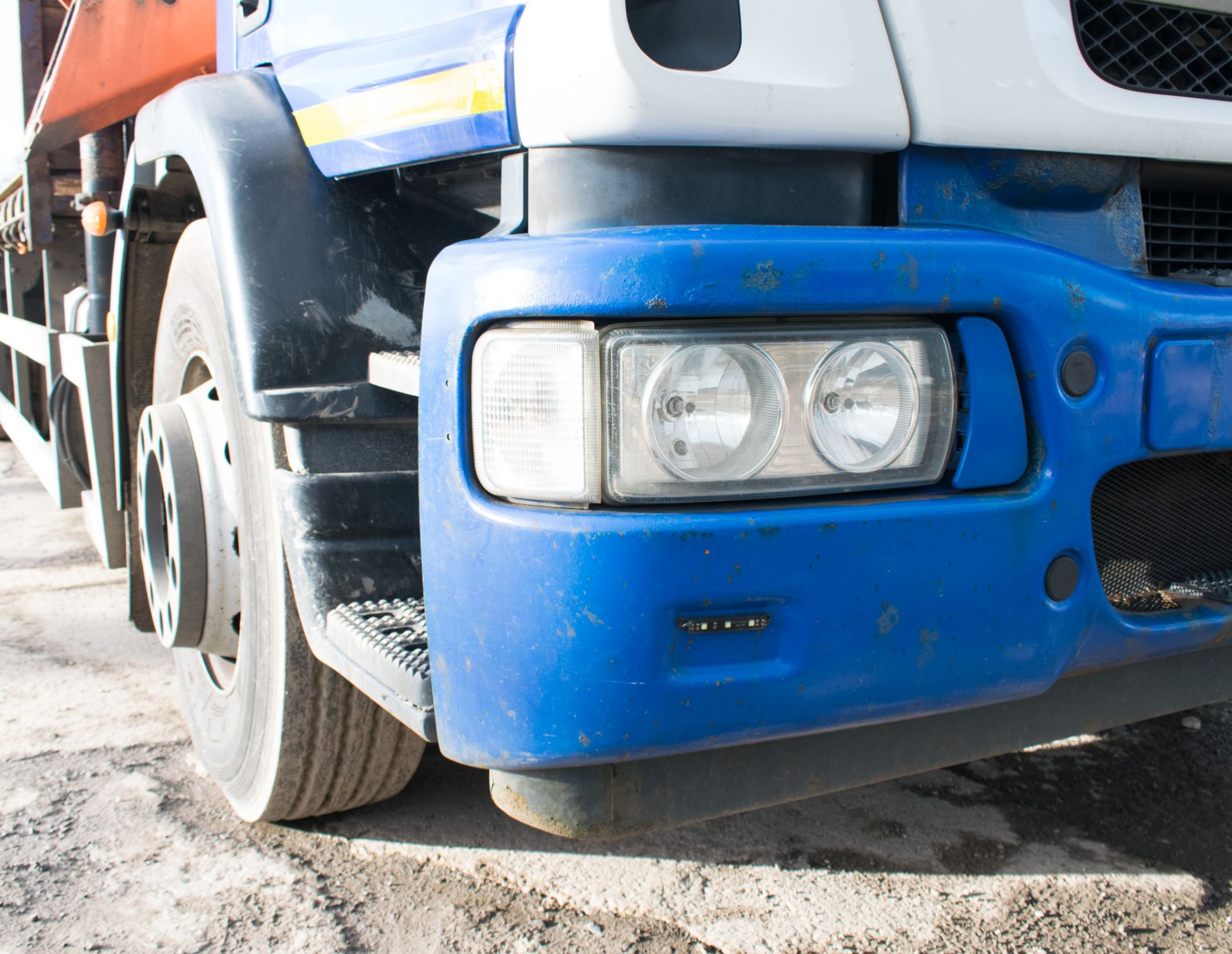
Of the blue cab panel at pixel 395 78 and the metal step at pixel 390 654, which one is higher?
the blue cab panel at pixel 395 78

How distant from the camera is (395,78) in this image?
148cm

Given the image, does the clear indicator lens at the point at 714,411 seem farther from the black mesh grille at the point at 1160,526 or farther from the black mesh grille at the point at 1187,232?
the black mesh grille at the point at 1187,232

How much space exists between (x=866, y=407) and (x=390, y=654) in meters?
0.69

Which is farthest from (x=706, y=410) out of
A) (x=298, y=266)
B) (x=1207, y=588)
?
(x=1207, y=588)

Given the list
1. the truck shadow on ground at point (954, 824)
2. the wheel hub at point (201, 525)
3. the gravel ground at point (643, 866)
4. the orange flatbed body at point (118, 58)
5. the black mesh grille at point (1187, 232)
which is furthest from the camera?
the orange flatbed body at point (118, 58)

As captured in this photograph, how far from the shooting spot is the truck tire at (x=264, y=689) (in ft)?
5.92

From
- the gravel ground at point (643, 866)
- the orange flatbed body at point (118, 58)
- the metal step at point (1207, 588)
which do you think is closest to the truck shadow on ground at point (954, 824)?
the gravel ground at point (643, 866)

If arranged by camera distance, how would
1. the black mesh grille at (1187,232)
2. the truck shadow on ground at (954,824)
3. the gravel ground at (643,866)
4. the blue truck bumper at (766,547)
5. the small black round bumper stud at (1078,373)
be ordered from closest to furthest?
the blue truck bumper at (766,547), the small black round bumper stud at (1078,373), the black mesh grille at (1187,232), the gravel ground at (643,866), the truck shadow on ground at (954,824)

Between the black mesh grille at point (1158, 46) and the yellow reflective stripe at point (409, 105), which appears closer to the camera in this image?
the yellow reflective stripe at point (409, 105)

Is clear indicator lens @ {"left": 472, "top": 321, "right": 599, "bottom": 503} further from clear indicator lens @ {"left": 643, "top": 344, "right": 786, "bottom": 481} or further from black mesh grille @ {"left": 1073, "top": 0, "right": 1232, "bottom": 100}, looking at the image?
black mesh grille @ {"left": 1073, "top": 0, "right": 1232, "bottom": 100}

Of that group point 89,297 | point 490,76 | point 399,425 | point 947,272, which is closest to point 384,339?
point 399,425

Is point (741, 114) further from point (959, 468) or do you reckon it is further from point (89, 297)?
point (89, 297)

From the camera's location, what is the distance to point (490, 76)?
130 centimetres

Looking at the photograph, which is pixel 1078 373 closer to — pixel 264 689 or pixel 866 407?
pixel 866 407
